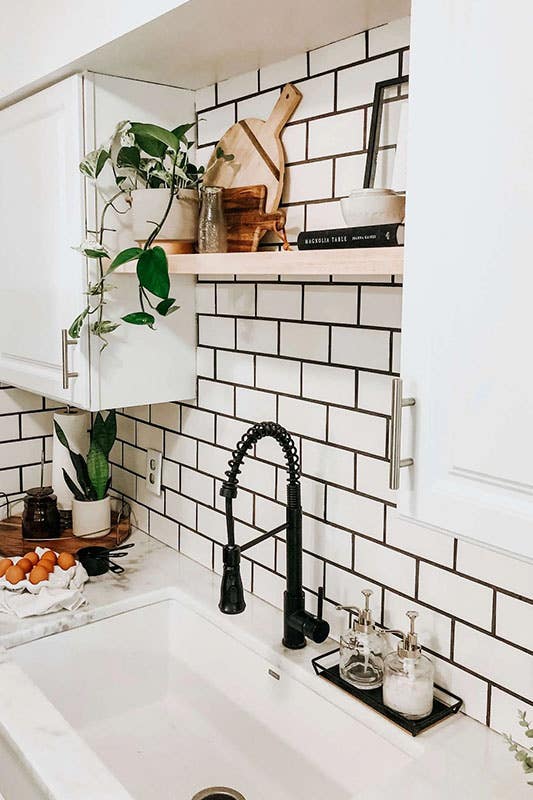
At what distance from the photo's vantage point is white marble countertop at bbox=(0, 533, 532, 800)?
117 centimetres

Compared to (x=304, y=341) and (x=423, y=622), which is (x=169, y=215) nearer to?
(x=304, y=341)

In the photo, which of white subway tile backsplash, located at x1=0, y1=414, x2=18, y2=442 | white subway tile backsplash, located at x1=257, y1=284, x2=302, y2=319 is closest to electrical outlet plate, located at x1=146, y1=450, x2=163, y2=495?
white subway tile backsplash, located at x1=0, y1=414, x2=18, y2=442

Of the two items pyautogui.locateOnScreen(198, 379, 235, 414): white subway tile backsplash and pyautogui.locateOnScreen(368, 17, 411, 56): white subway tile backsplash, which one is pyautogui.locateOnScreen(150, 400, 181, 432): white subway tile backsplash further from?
pyautogui.locateOnScreen(368, 17, 411, 56): white subway tile backsplash

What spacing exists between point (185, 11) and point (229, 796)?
1367 millimetres

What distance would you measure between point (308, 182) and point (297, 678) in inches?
37.3

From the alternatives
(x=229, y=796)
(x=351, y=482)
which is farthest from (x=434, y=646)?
(x=229, y=796)

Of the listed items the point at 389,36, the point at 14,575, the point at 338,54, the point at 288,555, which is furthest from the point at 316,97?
the point at 14,575

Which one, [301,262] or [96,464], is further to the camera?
[96,464]

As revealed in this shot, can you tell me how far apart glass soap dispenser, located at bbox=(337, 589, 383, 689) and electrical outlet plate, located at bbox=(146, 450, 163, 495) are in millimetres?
833

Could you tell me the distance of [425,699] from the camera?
1331 mm

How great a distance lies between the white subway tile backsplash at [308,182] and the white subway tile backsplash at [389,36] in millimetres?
213

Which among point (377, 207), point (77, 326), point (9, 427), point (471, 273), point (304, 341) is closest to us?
point (471, 273)

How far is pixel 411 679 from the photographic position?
132 centimetres

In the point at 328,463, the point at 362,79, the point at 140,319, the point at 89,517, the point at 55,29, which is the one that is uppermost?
the point at 55,29
